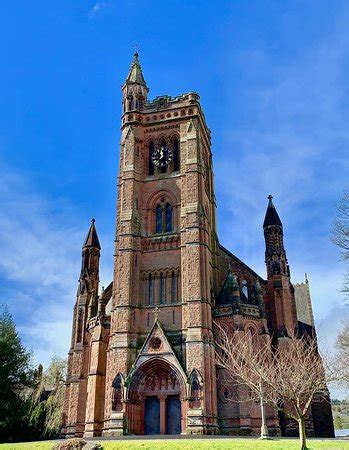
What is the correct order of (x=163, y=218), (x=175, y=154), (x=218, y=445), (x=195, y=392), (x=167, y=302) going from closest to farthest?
1. (x=218, y=445)
2. (x=195, y=392)
3. (x=167, y=302)
4. (x=163, y=218)
5. (x=175, y=154)

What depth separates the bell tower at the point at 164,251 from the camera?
119 ft

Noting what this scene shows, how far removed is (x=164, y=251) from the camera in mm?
41875

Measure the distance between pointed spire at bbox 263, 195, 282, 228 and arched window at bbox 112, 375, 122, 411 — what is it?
2053cm

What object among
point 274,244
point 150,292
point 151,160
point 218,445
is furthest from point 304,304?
point 218,445

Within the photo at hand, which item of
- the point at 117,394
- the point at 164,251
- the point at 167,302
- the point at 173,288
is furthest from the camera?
the point at 164,251

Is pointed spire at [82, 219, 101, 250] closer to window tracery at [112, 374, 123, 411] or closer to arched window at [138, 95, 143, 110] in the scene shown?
arched window at [138, 95, 143, 110]

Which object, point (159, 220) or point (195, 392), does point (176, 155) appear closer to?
point (159, 220)

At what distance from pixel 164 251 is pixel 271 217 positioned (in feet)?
40.8

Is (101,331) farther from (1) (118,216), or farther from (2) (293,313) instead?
(2) (293,313)

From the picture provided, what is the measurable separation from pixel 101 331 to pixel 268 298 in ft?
50.2

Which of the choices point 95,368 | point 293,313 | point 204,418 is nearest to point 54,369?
point 95,368

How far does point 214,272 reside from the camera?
150ft

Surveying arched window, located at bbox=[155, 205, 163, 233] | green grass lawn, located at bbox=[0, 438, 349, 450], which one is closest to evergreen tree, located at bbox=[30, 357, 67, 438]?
arched window, located at bbox=[155, 205, 163, 233]

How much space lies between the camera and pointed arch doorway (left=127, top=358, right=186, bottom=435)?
118ft
